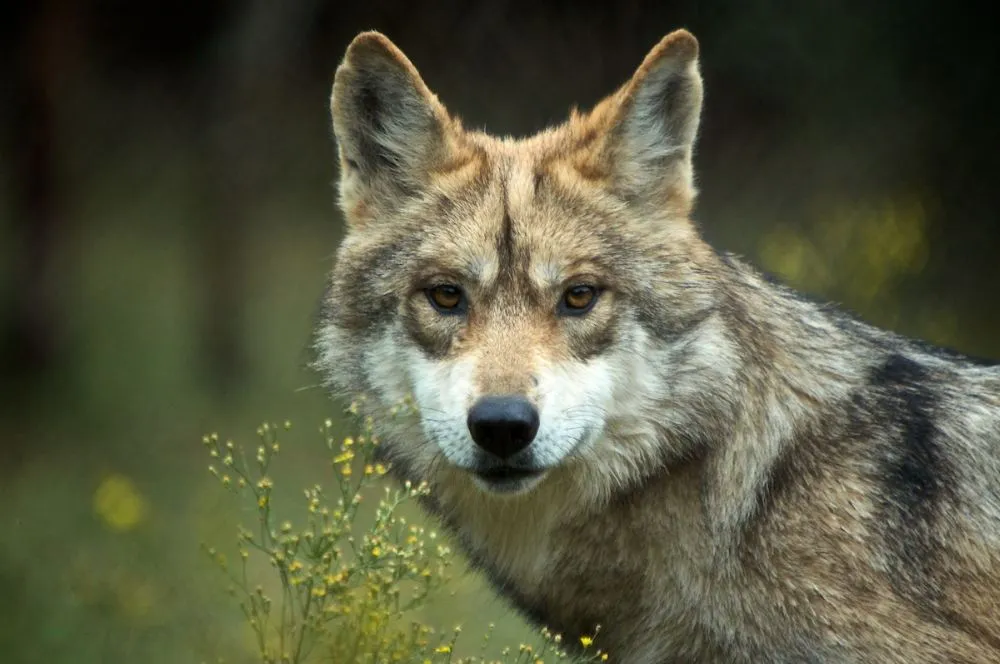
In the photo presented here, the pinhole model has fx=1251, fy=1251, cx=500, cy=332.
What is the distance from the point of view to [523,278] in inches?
162

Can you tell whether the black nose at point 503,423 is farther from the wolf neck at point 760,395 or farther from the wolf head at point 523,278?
the wolf neck at point 760,395

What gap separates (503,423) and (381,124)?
1.40 m

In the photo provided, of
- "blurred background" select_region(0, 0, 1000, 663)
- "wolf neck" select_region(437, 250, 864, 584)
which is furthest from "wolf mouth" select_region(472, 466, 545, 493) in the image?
"blurred background" select_region(0, 0, 1000, 663)

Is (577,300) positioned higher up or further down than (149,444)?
higher up

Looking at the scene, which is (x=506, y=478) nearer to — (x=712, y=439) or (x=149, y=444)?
(x=712, y=439)

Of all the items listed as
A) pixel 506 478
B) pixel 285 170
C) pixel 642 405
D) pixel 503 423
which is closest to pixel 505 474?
pixel 506 478

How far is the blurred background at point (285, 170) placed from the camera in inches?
381

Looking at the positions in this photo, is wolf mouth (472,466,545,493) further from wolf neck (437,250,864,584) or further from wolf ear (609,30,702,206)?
wolf ear (609,30,702,206)

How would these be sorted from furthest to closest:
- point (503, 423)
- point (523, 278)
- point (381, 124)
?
point (381, 124)
point (523, 278)
point (503, 423)

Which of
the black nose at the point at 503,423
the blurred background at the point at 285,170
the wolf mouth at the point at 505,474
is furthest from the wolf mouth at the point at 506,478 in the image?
the blurred background at the point at 285,170

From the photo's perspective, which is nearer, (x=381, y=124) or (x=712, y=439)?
(x=712, y=439)

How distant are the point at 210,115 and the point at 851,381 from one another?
8.57m

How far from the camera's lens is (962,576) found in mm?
4031

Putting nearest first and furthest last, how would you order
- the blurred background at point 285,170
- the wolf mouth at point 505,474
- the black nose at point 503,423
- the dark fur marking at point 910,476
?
the black nose at point 503,423 < the wolf mouth at point 505,474 < the dark fur marking at point 910,476 < the blurred background at point 285,170
